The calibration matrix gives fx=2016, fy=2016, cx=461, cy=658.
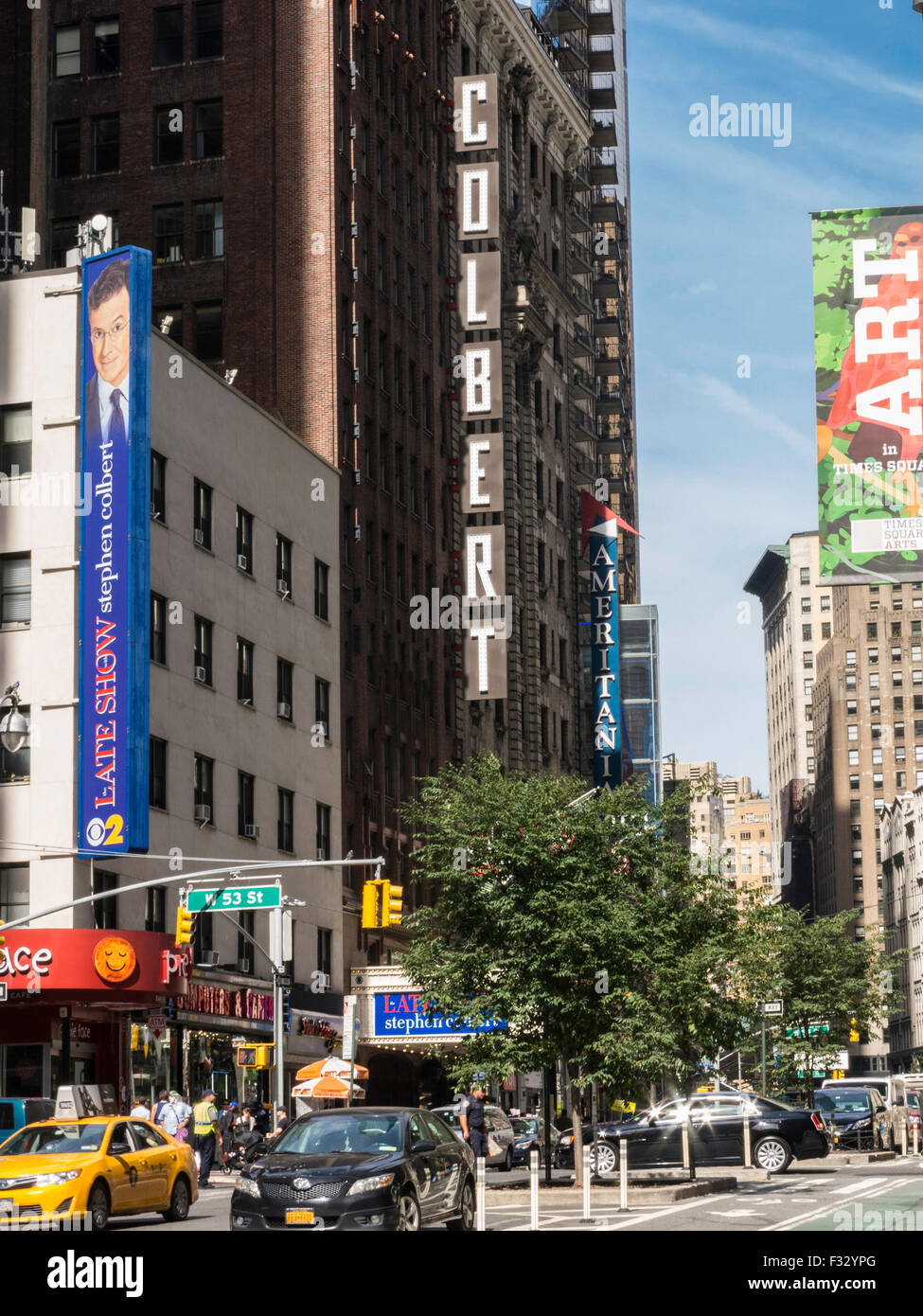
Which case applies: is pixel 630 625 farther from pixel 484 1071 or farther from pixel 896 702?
pixel 484 1071

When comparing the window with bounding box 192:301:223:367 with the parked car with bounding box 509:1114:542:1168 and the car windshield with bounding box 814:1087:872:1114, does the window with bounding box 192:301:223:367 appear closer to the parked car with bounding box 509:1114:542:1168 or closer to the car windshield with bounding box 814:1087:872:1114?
the parked car with bounding box 509:1114:542:1168

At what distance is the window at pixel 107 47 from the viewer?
6875 cm

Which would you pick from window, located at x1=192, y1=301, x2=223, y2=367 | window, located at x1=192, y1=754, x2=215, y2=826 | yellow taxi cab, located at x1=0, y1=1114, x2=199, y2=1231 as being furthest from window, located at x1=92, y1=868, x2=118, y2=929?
window, located at x1=192, y1=301, x2=223, y2=367

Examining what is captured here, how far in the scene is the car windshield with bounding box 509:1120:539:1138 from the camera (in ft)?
171

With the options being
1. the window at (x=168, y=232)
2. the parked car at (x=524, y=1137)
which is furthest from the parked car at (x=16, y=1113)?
the window at (x=168, y=232)

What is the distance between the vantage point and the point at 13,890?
46.0m

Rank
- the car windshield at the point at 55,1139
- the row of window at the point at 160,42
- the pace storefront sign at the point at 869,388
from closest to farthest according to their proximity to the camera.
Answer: the car windshield at the point at 55,1139 < the pace storefront sign at the point at 869,388 < the row of window at the point at 160,42

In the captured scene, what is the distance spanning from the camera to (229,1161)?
153ft

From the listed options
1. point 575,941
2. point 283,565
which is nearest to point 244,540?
point 283,565

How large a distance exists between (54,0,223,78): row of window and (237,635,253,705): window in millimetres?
22967

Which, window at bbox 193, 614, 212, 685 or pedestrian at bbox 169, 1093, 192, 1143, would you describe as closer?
pedestrian at bbox 169, 1093, 192, 1143

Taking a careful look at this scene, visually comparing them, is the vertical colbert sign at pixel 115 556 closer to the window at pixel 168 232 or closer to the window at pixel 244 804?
the window at pixel 244 804

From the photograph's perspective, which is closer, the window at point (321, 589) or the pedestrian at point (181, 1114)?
the pedestrian at point (181, 1114)

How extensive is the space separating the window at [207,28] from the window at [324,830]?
1029 inches
